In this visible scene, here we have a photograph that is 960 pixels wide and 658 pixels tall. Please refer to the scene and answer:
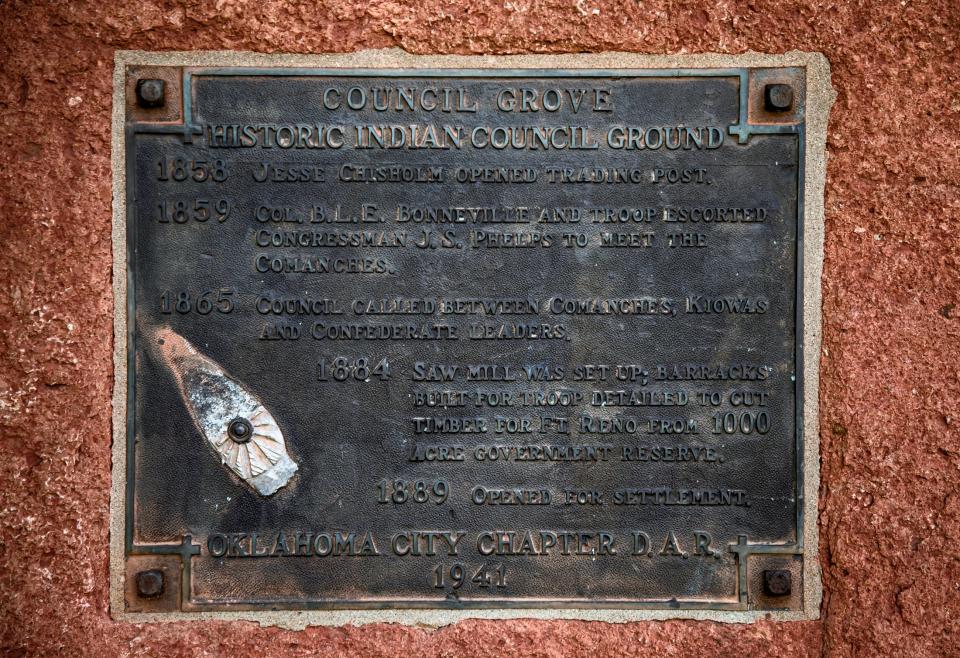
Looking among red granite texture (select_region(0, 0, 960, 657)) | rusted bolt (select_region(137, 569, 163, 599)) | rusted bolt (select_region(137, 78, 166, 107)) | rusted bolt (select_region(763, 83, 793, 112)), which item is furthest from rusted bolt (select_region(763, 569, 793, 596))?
rusted bolt (select_region(137, 78, 166, 107))

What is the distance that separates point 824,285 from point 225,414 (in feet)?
6.72

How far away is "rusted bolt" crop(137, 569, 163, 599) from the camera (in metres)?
2.52

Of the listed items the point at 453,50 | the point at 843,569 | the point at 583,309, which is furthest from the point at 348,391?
the point at 843,569

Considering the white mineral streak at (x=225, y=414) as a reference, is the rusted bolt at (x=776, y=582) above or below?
below

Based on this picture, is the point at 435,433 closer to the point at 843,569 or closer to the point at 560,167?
the point at 560,167

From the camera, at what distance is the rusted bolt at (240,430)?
8.32ft

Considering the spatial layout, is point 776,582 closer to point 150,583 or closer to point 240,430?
point 240,430

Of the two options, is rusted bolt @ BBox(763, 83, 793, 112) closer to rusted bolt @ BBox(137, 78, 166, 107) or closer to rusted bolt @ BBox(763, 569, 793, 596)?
rusted bolt @ BBox(763, 569, 793, 596)

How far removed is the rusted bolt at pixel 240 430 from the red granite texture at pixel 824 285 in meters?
0.43

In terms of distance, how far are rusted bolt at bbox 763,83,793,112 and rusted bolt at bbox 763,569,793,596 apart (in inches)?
60.9

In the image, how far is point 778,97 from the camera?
256 centimetres

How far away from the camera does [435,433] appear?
2586 millimetres

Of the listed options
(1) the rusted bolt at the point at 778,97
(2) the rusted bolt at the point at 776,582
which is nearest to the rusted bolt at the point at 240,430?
(2) the rusted bolt at the point at 776,582

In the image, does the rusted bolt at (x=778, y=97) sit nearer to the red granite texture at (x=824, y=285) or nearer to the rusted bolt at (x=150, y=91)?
the red granite texture at (x=824, y=285)
